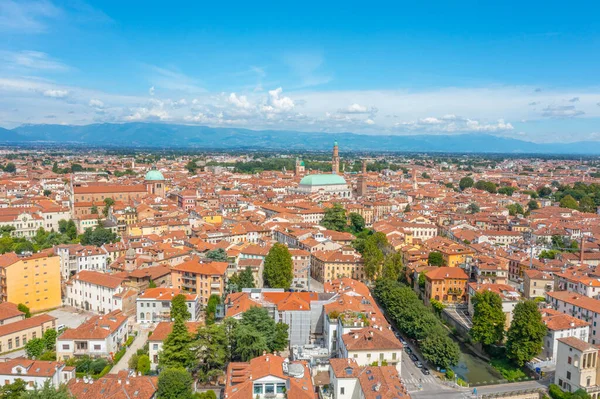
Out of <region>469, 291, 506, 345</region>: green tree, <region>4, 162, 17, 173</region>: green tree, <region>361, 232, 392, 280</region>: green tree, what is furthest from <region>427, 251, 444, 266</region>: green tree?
<region>4, 162, 17, 173</region>: green tree

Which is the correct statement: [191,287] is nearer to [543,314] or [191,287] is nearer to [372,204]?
[543,314]

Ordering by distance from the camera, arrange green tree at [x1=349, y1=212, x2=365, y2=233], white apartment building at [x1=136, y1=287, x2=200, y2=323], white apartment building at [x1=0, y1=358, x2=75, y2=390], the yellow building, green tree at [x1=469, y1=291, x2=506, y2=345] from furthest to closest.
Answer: green tree at [x1=349, y1=212, x2=365, y2=233] → the yellow building → white apartment building at [x1=136, y1=287, x2=200, y2=323] → green tree at [x1=469, y1=291, x2=506, y2=345] → white apartment building at [x1=0, y1=358, x2=75, y2=390]

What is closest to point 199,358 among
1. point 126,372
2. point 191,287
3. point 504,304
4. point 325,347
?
point 126,372

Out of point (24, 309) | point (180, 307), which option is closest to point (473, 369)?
point (180, 307)

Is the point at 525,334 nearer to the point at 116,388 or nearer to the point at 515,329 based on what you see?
the point at 515,329

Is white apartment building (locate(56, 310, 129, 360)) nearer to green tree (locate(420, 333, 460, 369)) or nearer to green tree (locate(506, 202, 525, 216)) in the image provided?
green tree (locate(420, 333, 460, 369))

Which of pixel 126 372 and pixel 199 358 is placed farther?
pixel 199 358

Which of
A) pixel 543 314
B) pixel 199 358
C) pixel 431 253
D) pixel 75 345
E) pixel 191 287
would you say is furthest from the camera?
pixel 431 253
